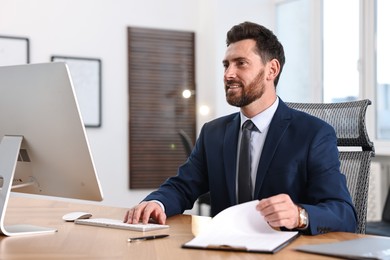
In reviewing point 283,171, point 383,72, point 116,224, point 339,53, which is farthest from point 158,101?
point 116,224

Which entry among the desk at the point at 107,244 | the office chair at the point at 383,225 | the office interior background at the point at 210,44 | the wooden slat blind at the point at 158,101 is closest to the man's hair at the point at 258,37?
the desk at the point at 107,244

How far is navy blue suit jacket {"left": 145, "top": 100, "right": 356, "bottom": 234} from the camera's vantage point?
5.82 ft

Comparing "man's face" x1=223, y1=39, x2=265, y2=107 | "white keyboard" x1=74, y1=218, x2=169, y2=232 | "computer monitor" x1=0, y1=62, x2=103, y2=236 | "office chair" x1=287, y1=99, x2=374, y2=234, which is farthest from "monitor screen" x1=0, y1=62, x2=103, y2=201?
"office chair" x1=287, y1=99, x2=374, y2=234

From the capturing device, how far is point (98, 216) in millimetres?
2057

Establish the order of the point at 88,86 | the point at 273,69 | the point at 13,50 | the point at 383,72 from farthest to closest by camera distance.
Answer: the point at 88,86 < the point at 13,50 < the point at 383,72 < the point at 273,69

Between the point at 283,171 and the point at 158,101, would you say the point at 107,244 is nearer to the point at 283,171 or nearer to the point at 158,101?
the point at 283,171

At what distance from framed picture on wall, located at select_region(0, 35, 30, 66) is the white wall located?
64mm

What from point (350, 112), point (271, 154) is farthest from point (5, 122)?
point (350, 112)

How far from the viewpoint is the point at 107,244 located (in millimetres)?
1526

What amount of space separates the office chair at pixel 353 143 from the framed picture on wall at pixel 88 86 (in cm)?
359

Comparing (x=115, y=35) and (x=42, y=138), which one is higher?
(x=115, y=35)

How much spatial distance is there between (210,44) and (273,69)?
3.84m

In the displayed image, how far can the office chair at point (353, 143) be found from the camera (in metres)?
2.04

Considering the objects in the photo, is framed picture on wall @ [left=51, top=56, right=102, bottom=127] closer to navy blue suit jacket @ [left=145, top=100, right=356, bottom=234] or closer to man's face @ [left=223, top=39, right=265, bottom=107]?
navy blue suit jacket @ [left=145, top=100, right=356, bottom=234]
